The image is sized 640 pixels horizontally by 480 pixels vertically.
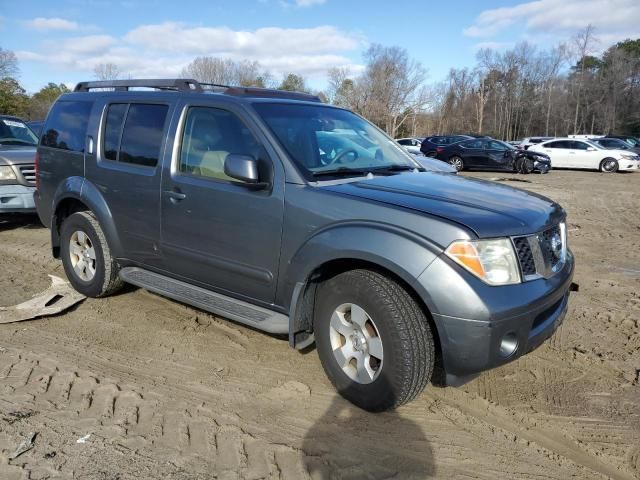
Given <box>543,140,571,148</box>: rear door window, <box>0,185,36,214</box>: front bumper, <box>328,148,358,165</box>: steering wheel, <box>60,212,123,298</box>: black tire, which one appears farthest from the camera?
<box>543,140,571,148</box>: rear door window

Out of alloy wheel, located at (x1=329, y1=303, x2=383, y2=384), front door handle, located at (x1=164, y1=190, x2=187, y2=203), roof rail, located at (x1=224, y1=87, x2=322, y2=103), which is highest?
roof rail, located at (x1=224, y1=87, x2=322, y2=103)

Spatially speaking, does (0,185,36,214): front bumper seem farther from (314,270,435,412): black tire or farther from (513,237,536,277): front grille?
(513,237,536,277): front grille

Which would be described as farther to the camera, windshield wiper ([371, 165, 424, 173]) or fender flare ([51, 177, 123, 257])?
fender flare ([51, 177, 123, 257])

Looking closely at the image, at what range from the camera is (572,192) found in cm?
1435

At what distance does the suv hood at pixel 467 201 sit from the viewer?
2848mm

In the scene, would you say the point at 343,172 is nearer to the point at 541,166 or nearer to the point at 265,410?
the point at 265,410

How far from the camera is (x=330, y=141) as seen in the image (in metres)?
3.96

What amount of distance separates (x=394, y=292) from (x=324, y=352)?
28.4 inches

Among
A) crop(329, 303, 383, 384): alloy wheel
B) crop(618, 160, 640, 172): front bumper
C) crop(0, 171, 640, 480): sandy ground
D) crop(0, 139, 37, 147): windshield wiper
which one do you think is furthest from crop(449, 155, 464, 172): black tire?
crop(329, 303, 383, 384): alloy wheel

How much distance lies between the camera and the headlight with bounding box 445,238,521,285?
8.89 feet

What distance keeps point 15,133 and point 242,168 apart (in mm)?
7751

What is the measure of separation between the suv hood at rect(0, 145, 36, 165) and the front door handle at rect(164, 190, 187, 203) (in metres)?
5.04

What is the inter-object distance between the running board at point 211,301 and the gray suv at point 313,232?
1 cm

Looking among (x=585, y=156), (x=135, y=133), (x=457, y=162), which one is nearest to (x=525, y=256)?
(x=135, y=133)
